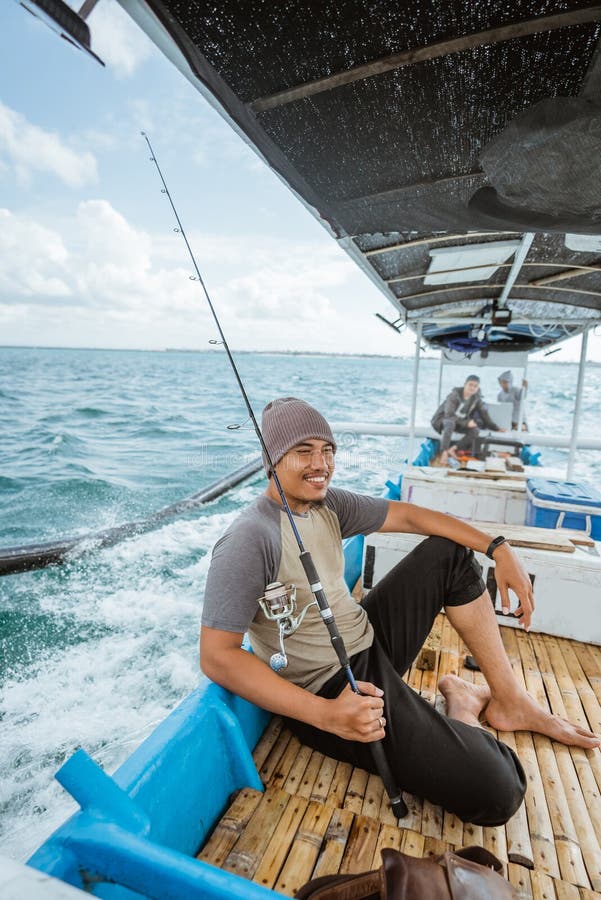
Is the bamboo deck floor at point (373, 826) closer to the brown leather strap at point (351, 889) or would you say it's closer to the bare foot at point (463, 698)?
the bare foot at point (463, 698)

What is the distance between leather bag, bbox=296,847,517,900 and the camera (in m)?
1.19

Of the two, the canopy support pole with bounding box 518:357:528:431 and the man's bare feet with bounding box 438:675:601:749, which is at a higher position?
the canopy support pole with bounding box 518:357:528:431

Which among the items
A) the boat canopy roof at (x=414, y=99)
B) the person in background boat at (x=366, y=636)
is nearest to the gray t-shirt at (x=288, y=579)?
the person in background boat at (x=366, y=636)

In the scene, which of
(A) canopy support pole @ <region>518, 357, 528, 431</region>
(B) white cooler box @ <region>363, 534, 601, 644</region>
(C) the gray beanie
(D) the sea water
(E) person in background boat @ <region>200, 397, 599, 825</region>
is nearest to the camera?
(E) person in background boat @ <region>200, 397, 599, 825</region>

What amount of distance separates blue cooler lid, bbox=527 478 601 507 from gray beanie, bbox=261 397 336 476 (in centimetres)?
298

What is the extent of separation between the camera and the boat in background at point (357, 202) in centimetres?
107

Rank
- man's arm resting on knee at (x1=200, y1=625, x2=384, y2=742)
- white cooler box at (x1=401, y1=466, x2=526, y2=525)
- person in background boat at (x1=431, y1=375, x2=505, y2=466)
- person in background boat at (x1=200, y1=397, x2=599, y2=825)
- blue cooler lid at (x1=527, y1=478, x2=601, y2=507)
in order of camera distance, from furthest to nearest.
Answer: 1. person in background boat at (x1=431, y1=375, x2=505, y2=466)
2. white cooler box at (x1=401, y1=466, x2=526, y2=525)
3. blue cooler lid at (x1=527, y1=478, x2=601, y2=507)
4. person in background boat at (x1=200, y1=397, x2=599, y2=825)
5. man's arm resting on knee at (x1=200, y1=625, x2=384, y2=742)

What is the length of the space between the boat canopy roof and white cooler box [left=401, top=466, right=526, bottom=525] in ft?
10.1

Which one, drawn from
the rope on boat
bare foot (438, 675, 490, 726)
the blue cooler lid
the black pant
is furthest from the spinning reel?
the rope on boat

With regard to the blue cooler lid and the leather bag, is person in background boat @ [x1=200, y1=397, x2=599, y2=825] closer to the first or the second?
the leather bag

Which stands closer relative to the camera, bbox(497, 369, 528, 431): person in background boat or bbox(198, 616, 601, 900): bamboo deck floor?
bbox(198, 616, 601, 900): bamboo deck floor

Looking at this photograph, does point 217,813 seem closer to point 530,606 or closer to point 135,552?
point 530,606

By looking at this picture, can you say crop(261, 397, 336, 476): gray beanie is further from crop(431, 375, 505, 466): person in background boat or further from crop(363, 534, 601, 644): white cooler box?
crop(431, 375, 505, 466): person in background boat

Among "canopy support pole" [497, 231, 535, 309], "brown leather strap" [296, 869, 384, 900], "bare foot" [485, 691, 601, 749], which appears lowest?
"bare foot" [485, 691, 601, 749]
